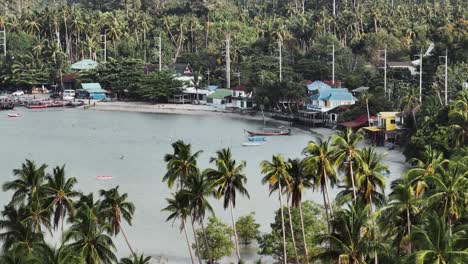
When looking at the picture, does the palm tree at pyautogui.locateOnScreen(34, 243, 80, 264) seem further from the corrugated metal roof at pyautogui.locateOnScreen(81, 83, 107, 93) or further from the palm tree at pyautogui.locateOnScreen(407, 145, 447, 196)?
the corrugated metal roof at pyautogui.locateOnScreen(81, 83, 107, 93)

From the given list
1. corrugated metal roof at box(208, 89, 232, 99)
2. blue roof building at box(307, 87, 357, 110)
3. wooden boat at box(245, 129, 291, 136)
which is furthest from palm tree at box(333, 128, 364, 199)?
corrugated metal roof at box(208, 89, 232, 99)

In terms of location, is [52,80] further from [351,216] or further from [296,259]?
[351,216]

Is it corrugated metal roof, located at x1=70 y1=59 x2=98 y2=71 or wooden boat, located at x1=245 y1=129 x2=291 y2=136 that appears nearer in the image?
wooden boat, located at x1=245 y1=129 x2=291 y2=136

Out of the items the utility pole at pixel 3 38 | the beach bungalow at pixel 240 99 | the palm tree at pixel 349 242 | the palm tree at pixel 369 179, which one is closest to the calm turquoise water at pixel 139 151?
the beach bungalow at pixel 240 99

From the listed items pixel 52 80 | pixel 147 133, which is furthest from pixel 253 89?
pixel 52 80

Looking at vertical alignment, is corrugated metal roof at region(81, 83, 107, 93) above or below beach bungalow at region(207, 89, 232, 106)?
above

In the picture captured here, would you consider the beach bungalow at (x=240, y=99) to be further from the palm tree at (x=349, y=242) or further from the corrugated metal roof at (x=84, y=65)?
the palm tree at (x=349, y=242)

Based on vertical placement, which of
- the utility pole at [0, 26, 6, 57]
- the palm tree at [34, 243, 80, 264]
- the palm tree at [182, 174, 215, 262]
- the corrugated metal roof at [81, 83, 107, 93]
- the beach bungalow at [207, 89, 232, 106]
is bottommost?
the palm tree at [34, 243, 80, 264]

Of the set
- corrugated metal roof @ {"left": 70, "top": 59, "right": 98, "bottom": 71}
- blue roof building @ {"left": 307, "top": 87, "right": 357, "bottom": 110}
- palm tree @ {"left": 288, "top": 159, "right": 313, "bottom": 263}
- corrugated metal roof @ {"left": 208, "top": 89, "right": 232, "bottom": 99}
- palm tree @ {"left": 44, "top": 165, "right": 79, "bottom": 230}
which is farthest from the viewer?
corrugated metal roof @ {"left": 70, "top": 59, "right": 98, "bottom": 71}
